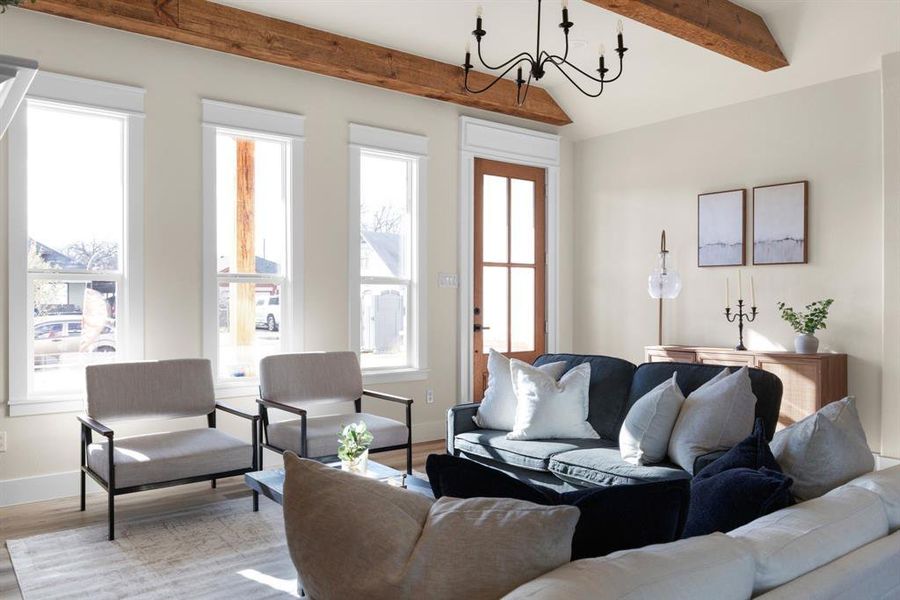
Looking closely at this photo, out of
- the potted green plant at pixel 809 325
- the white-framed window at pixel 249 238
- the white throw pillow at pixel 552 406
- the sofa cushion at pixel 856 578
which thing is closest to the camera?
the sofa cushion at pixel 856 578

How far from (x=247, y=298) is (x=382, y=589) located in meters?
3.90

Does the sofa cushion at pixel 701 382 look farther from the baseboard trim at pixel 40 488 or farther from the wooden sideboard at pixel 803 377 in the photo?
the baseboard trim at pixel 40 488

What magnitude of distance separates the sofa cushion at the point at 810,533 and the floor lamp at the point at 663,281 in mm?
4092

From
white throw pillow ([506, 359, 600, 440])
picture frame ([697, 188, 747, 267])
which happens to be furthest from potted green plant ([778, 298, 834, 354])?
white throw pillow ([506, 359, 600, 440])

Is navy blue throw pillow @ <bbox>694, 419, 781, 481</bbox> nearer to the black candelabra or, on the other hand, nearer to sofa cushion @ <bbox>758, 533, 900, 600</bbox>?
sofa cushion @ <bbox>758, 533, 900, 600</bbox>

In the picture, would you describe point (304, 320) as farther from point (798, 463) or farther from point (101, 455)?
point (798, 463)

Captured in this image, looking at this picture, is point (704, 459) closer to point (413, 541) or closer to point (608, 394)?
point (608, 394)

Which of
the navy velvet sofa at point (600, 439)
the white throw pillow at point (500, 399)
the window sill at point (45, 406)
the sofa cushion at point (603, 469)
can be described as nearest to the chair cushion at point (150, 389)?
the window sill at point (45, 406)

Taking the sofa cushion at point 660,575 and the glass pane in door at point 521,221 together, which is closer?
the sofa cushion at point 660,575

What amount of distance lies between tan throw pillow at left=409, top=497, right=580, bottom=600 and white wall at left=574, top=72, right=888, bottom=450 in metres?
4.38

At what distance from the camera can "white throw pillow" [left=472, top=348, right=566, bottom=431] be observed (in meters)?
4.06

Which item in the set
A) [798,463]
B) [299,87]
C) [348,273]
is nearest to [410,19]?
[299,87]

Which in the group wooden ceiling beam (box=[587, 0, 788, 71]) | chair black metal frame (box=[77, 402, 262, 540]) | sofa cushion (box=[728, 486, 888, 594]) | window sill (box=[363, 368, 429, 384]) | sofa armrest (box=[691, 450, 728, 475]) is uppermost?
wooden ceiling beam (box=[587, 0, 788, 71])

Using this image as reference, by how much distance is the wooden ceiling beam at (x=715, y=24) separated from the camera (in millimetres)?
4008
